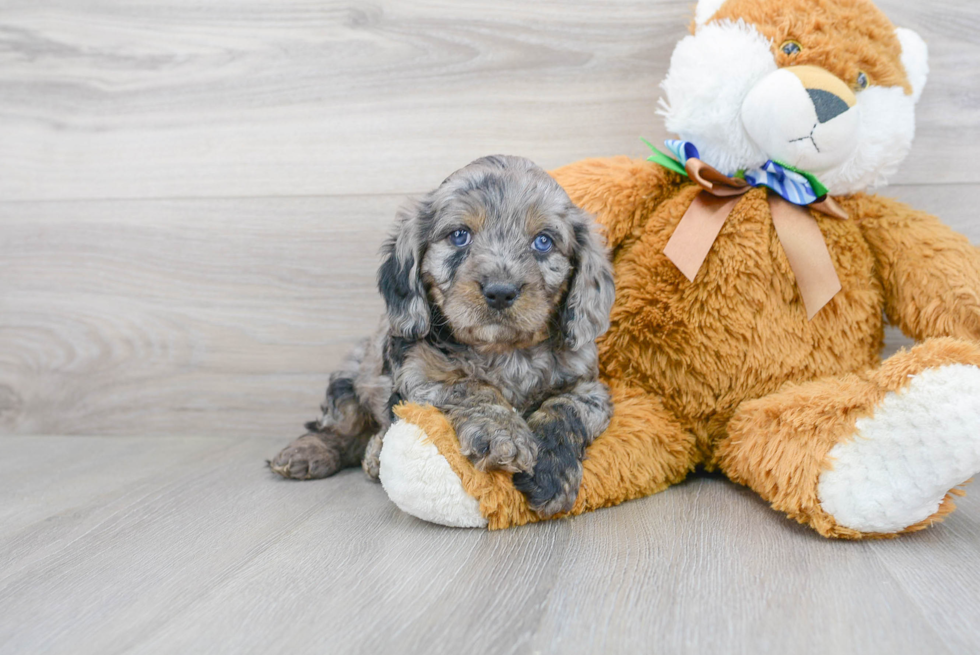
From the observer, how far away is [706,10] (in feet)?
5.67

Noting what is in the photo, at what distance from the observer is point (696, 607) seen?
1114mm

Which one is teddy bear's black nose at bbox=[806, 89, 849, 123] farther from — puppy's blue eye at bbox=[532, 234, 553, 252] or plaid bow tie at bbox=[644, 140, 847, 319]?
puppy's blue eye at bbox=[532, 234, 553, 252]

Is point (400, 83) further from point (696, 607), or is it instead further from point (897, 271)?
point (696, 607)

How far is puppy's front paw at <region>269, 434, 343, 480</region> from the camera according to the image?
1.94m

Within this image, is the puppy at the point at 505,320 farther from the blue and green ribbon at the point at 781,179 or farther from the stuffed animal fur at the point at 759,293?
the blue and green ribbon at the point at 781,179

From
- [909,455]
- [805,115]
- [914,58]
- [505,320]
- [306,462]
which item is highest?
[914,58]

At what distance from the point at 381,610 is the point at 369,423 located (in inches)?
35.4

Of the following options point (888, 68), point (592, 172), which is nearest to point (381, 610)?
point (592, 172)

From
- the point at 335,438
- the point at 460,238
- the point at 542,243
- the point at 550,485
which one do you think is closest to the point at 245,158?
the point at 335,438

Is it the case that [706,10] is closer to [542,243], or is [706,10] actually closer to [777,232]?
[777,232]

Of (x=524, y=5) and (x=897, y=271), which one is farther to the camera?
(x=524, y=5)

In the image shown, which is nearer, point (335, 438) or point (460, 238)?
point (460, 238)

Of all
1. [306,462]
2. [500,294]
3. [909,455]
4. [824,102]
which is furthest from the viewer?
[306,462]

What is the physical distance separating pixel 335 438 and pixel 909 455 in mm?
1369
